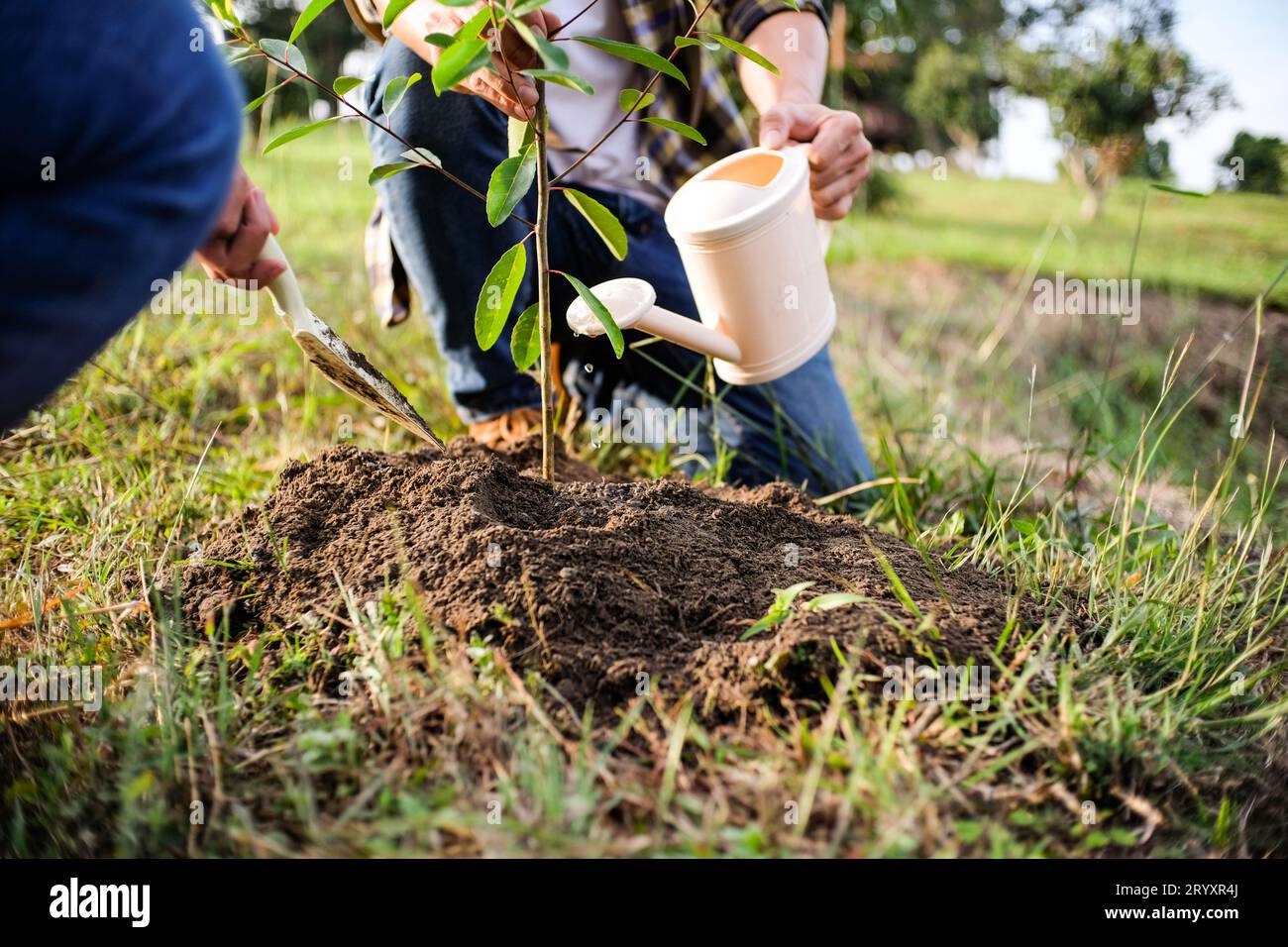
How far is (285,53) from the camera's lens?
4.19 ft

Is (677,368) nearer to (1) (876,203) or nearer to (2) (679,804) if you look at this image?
(2) (679,804)

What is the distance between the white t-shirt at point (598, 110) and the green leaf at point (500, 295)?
2.58 ft

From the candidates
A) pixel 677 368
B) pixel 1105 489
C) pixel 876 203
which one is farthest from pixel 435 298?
pixel 876 203

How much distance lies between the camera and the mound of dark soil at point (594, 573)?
1.08m

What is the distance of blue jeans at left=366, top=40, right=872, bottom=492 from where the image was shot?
182 cm

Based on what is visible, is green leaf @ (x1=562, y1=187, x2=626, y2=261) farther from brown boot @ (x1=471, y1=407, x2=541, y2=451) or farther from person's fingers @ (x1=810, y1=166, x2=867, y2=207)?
brown boot @ (x1=471, y1=407, x2=541, y2=451)

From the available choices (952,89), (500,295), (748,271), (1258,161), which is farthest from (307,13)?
(952,89)

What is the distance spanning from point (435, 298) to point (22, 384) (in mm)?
1129

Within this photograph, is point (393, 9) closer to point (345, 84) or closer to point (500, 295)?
point (345, 84)

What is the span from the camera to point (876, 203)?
7094 mm

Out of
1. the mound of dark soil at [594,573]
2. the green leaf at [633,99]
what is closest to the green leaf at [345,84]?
the green leaf at [633,99]

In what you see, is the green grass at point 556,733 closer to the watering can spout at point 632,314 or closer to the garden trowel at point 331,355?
the garden trowel at point 331,355

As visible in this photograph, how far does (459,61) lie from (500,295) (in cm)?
35

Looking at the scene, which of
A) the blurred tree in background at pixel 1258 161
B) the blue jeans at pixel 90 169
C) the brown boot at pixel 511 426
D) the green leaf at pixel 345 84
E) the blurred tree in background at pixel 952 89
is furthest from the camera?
the blurred tree in background at pixel 952 89
